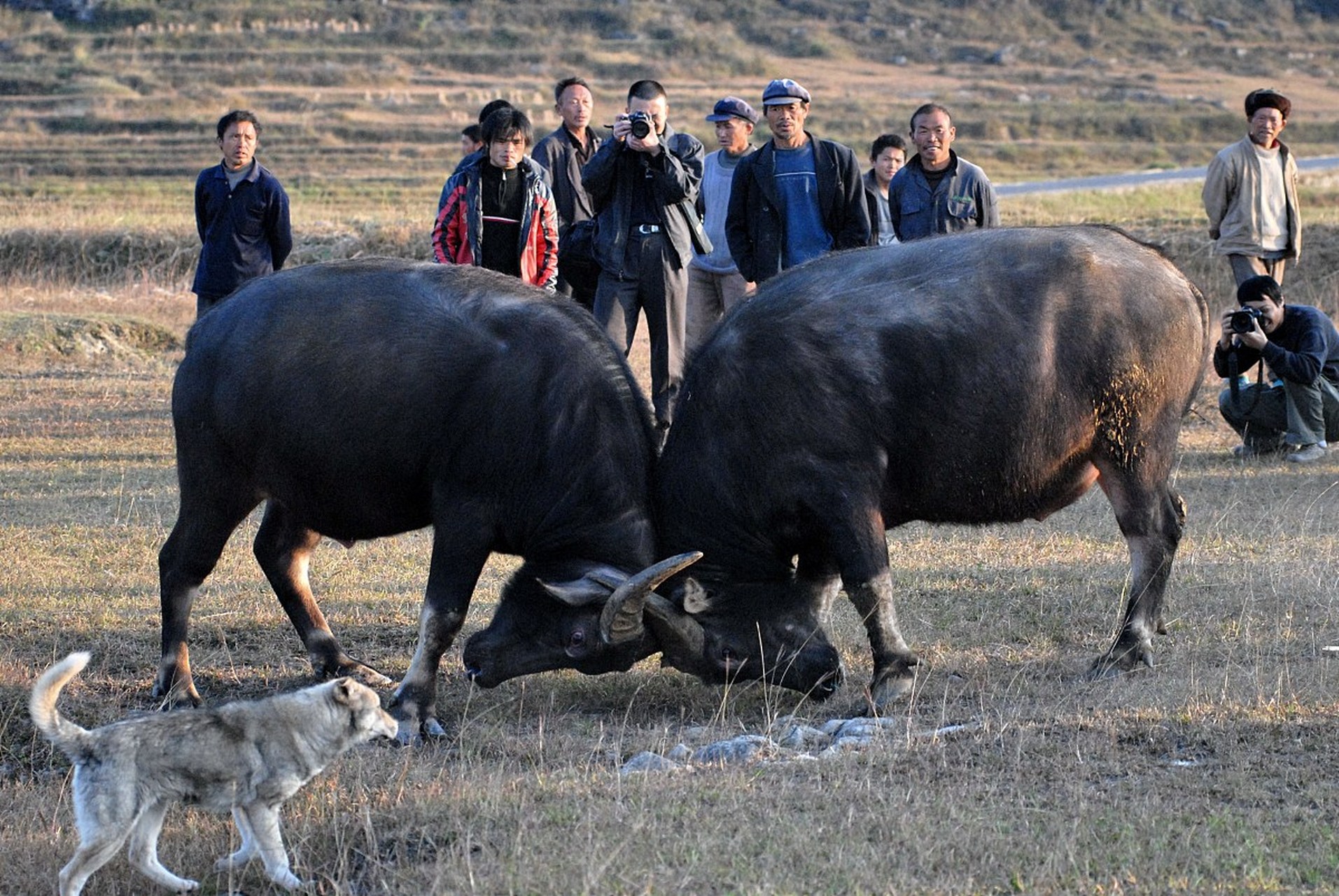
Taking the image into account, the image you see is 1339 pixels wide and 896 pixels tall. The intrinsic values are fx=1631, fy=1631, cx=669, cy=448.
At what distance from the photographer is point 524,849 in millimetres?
5039

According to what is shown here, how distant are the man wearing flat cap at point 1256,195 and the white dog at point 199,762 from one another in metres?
9.32

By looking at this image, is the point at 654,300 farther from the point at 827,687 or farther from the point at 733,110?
the point at 827,687

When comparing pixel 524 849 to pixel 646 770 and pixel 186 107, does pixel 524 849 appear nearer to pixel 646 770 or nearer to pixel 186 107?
pixel 646 770

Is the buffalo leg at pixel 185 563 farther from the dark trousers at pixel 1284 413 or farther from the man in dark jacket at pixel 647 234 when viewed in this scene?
the dark trousers at pixel 1284 413

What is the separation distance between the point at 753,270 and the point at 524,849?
547 cm

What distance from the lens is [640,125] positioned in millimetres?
9742

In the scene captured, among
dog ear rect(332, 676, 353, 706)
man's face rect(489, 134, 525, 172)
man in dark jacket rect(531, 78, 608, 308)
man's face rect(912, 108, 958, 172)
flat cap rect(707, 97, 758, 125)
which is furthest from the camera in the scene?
man in dark jacket rect(531, 78, 608, 308)

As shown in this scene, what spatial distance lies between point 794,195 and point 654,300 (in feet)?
3.79

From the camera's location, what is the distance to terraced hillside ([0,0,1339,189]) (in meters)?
43.1

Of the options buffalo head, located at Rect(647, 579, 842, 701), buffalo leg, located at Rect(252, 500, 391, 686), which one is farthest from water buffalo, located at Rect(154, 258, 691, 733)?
buffalo leg, located at Rect(252, 500, 391, 686)

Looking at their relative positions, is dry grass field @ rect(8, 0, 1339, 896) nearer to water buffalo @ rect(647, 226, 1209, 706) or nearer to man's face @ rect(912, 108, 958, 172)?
water buffalo @ rect(647, 226, 1209, 706)

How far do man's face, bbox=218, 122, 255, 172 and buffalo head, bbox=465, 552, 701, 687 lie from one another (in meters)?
4.71

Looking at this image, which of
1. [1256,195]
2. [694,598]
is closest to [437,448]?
[694,598]

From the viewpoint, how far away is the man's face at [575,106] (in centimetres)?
1102
